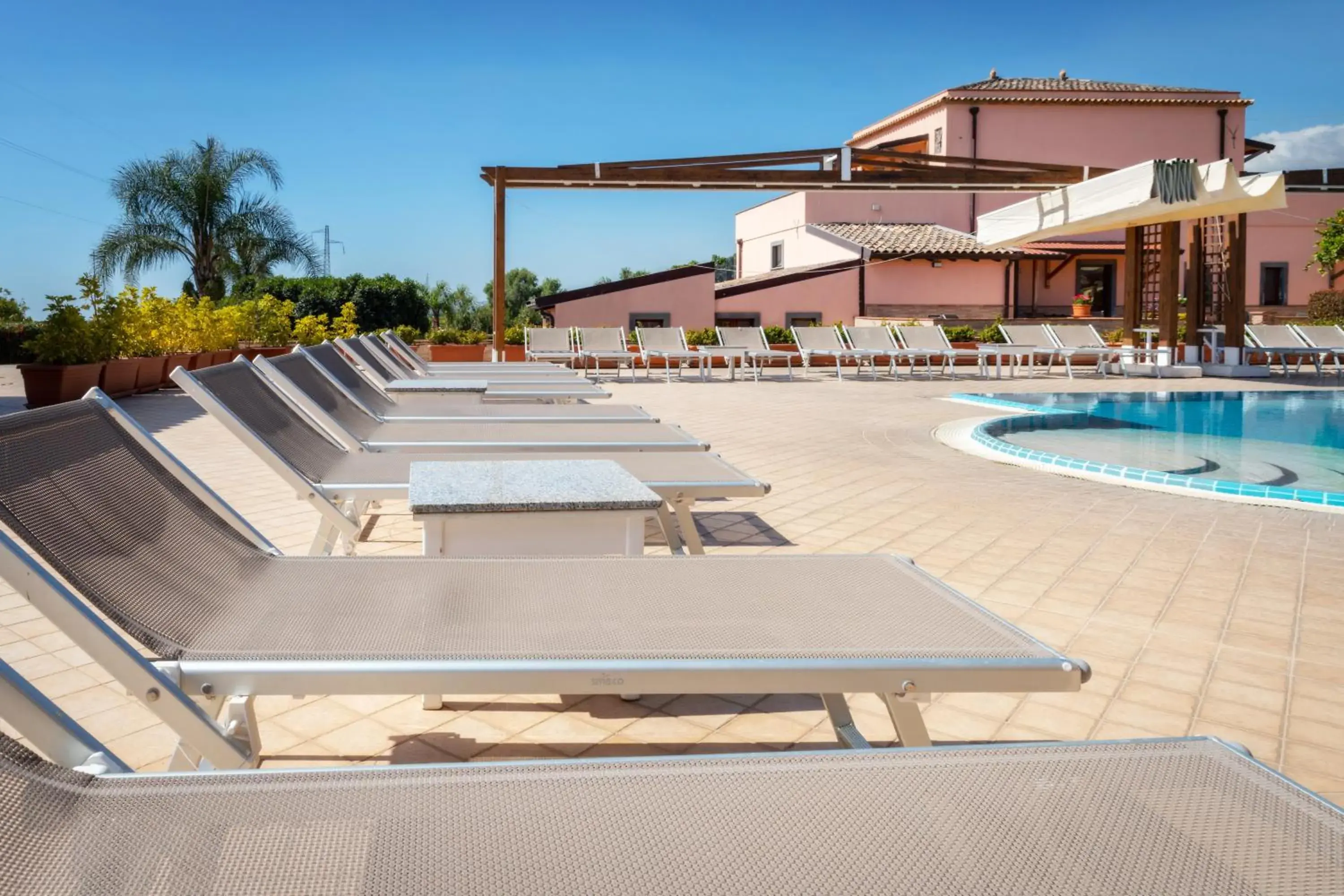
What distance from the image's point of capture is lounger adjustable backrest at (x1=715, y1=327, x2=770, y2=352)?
53.3 feet

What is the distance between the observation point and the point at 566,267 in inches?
3123

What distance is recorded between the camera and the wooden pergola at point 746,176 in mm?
15352

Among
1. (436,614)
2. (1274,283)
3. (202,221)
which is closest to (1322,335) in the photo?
(1274,283)

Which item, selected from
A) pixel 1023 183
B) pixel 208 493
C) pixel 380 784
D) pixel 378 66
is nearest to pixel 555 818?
pixel 380 784

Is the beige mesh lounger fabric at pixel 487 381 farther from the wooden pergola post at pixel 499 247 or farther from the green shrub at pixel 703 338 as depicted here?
the green shrub at pixel 703 338

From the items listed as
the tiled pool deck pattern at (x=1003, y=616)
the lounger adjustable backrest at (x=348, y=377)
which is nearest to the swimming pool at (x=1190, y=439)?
the tiled pool deck pattern at (x=1003, y=616)

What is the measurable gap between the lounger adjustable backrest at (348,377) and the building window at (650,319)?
59.2ft

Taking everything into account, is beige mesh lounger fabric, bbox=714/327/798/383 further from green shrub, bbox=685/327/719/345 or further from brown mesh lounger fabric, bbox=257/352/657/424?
brown mesh lounger fabric, bbox=257/352/657/424

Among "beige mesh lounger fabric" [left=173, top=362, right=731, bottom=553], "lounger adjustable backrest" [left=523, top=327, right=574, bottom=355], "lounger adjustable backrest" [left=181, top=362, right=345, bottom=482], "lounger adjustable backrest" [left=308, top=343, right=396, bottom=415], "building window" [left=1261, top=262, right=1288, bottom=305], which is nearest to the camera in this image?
"beige mesh lounger fabric" [left=173, top=362, right=731, bottom=553]

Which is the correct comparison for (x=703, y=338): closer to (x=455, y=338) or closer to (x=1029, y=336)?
(x=455, y=338)

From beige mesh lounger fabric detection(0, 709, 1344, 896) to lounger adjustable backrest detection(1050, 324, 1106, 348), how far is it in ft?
53.2

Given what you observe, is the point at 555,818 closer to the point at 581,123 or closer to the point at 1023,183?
the point at 1023,183

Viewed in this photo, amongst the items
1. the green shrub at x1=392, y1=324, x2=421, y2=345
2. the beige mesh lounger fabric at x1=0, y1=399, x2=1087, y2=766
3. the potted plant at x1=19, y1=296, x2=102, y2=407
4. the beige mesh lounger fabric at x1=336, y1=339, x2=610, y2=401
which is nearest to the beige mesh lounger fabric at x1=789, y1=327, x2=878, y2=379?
the green shrub at x1=392, y1=324, x2=421, y2=345

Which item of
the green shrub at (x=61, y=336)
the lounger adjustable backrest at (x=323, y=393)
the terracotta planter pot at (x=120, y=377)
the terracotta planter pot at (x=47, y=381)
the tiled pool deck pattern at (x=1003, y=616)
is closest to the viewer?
the tiled pool deck pattern at (x=1003, y=616)
